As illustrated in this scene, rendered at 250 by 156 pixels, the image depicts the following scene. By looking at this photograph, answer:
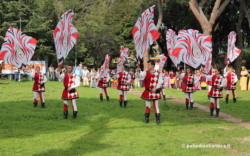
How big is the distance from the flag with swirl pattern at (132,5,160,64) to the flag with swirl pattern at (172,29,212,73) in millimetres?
1561

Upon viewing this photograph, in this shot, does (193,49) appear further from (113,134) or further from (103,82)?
(103,82)

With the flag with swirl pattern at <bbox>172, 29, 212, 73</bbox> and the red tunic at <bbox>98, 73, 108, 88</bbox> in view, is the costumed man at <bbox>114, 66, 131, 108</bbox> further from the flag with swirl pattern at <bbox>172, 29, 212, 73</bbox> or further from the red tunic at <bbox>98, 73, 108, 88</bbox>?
the flag with swirl pattern at <bbox>172, 29, 212, 73</bbox>

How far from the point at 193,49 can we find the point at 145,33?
211cm

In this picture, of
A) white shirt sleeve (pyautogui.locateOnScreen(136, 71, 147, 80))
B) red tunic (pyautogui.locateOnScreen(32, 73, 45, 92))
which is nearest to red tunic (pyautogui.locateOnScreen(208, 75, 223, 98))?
white shirt sleeve (pyautogui.locateOnScreen(136, 71, 147, 80))

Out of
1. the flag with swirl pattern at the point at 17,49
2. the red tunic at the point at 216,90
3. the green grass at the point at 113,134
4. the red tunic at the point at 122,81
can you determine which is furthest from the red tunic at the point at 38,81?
the red tunic at the point at 216,90

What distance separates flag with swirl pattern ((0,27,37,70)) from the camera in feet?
30.0

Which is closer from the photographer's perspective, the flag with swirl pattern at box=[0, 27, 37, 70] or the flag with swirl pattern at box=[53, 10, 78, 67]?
the flag with swirl pattern at box=[53, 10, 78, 67]

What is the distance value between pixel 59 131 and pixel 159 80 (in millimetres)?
3468

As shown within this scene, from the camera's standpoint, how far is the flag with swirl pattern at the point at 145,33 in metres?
7.93

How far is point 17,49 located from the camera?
9.59 metres

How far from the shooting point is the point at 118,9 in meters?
44.6

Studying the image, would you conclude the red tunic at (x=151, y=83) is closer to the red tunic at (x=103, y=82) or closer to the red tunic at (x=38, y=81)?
the red tunic at (x=38, y=81)

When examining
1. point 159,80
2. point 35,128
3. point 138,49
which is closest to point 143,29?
point 138,49

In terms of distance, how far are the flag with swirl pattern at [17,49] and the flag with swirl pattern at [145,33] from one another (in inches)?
157
